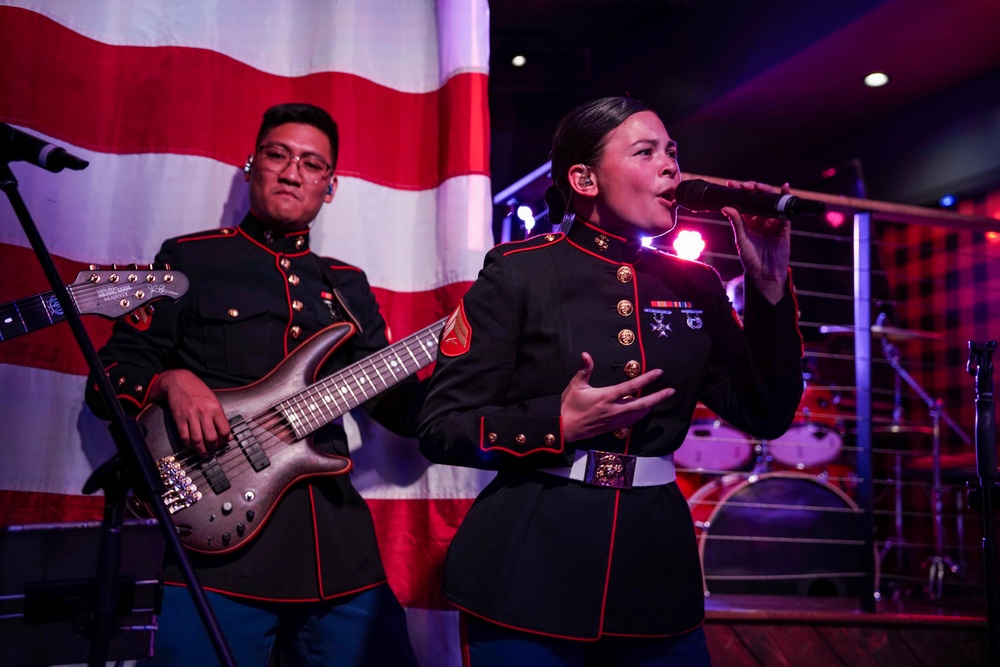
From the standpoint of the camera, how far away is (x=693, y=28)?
5.98m

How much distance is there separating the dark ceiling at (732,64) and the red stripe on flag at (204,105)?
1.96 metres

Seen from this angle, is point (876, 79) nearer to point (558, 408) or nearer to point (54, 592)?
point (558, 408)

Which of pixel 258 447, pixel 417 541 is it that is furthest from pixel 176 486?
pixel 417 541

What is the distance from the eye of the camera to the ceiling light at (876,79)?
6.01 meters

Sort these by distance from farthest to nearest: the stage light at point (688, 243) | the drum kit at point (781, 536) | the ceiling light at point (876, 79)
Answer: the ceiling light at point (876, 79), the stage light at point (688, 243), the drum kit at point (781, 536)

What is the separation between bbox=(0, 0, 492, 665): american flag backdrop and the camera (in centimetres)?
225

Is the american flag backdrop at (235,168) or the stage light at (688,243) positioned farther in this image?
the stage light at (688,243)

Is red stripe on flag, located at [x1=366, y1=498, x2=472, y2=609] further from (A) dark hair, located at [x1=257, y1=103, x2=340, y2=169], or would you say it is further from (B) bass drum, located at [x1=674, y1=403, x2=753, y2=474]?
(B) bass drum, located at [x1=674, y1=403, x2=753, y2=474]

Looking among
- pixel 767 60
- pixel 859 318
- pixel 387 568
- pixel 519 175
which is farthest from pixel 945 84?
pixel 387 568

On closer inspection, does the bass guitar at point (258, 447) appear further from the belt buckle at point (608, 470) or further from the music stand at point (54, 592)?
the belt buckle at point (608, 470)

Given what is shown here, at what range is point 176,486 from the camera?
6.04 feet

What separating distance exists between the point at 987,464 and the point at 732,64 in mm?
4663

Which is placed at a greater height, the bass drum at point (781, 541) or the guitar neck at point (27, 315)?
the guitar neck at point (27, 315)

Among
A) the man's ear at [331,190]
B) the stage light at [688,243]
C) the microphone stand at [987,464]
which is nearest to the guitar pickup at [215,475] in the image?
the man's ear at [331,190]
